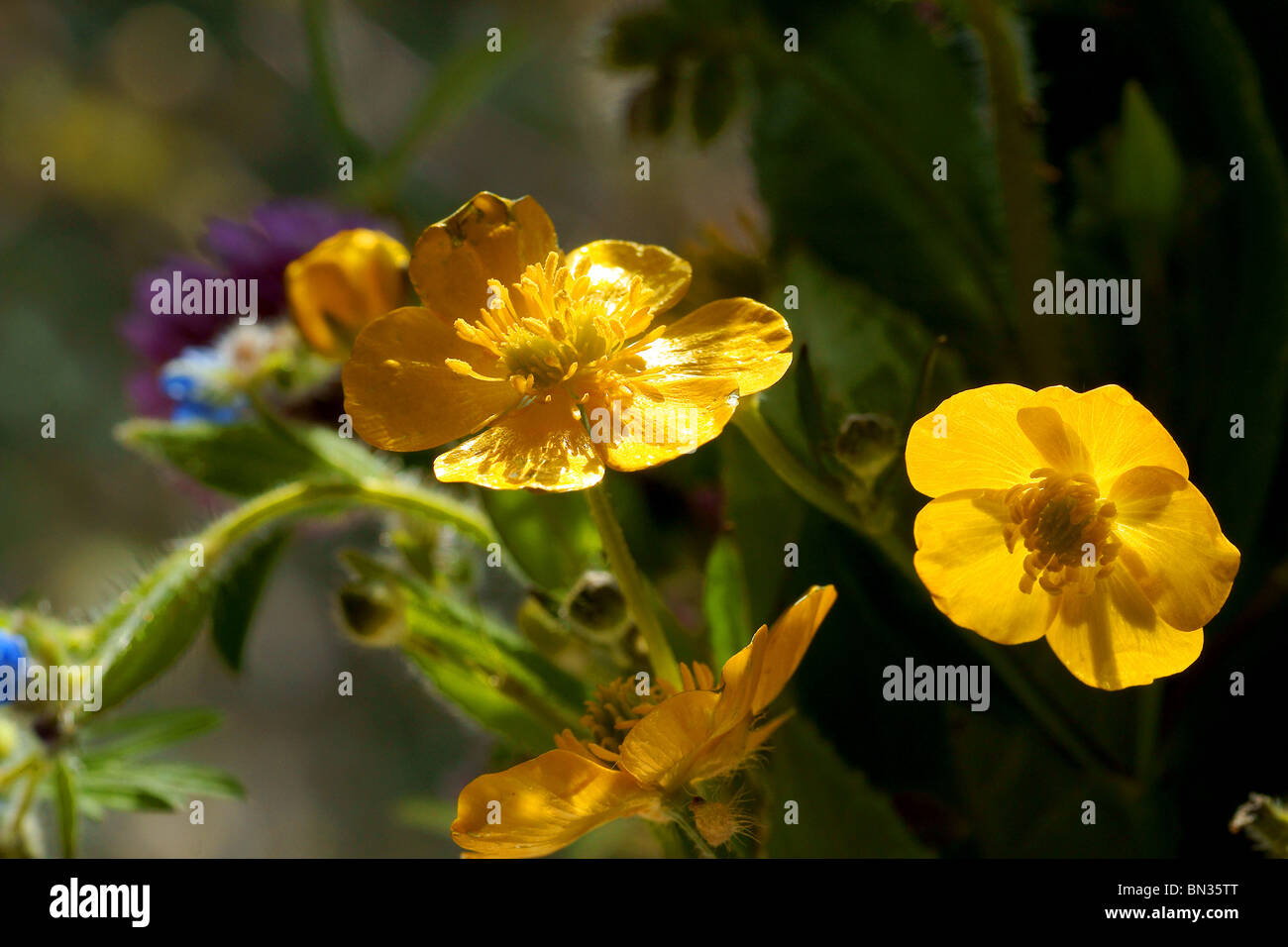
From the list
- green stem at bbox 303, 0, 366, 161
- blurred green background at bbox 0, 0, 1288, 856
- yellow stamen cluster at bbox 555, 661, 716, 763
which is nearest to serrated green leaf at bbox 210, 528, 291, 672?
blurred green background at bbox 0, 0, 1288, 856

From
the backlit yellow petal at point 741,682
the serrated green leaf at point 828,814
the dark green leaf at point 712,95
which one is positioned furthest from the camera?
the dark green leaf at point 712,95

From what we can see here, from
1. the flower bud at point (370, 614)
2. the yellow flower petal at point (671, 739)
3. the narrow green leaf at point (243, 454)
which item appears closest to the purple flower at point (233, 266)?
the narrow green leaf at point (243, 454)

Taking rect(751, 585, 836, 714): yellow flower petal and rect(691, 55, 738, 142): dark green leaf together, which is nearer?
rect(751, 585, 836, 714): yellow flower petal

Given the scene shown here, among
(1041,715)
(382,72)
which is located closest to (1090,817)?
(1041,715)

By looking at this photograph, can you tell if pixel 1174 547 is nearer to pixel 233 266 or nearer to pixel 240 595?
pixel 240 595

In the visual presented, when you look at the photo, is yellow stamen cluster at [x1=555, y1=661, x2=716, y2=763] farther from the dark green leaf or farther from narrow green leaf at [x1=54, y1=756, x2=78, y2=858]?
the dark green leaf

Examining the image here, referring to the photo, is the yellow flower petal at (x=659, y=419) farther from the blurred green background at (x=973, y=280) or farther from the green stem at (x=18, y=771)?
the green stem at (x=18, y=771)
